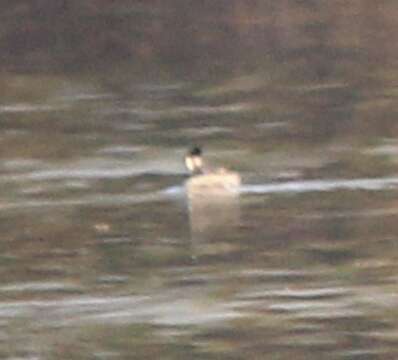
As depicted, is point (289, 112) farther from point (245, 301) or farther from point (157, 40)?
point (245, 301)

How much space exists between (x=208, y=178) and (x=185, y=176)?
1.78 feet

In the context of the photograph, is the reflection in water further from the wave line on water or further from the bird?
the wave line on water

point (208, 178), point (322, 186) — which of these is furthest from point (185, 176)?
point (322, 186)

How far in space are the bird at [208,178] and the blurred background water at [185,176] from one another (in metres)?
0.10

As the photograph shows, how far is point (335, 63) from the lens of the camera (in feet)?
60.8

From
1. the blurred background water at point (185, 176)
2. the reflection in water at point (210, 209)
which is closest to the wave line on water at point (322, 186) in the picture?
the blurred background water at point (185, 176)

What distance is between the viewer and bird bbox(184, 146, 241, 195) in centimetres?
1316

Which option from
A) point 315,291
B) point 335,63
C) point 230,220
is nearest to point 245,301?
point 315,291

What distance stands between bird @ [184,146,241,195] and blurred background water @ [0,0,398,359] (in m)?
0.10

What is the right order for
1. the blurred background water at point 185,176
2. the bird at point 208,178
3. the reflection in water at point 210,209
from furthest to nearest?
the bird at point 208,178 → the reflection in water at point 210,209 → the blurred background water at point 185,176

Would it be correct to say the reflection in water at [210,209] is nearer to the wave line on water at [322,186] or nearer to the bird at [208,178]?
the bird at [208,178]

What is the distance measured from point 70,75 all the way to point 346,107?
3.20 m

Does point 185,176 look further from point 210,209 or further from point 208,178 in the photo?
point 210,209

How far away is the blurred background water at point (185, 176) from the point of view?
10.1 metres
